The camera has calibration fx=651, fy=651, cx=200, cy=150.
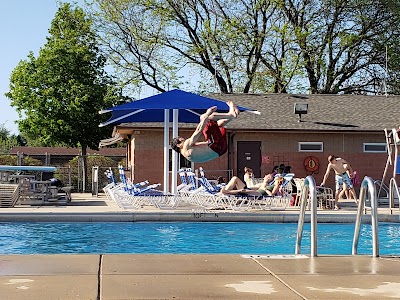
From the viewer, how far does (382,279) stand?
6062mm

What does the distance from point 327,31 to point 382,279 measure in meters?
30.8

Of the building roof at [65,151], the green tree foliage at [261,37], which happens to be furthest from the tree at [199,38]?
the building roof at [65,151]

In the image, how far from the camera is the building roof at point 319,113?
23062 millimetres

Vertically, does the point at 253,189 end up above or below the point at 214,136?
below

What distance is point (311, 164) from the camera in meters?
23.2

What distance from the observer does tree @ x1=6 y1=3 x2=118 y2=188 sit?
29.8 meters

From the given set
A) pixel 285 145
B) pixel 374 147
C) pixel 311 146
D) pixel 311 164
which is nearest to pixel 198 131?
pixel 285 145

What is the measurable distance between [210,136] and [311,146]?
1411 centimetres

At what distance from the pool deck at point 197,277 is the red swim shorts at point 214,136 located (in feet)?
9.27


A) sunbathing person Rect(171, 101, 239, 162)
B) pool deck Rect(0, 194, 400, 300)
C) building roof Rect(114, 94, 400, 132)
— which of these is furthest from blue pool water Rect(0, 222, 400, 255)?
building roof Rect(114, 94, 400, 132)

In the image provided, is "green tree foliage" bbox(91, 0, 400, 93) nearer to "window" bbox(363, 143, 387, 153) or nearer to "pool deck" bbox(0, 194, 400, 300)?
"window" bbox(363, 143, 387, 153)

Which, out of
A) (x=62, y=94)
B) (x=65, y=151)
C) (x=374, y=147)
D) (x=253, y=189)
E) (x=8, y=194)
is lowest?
(x=8, y=194)

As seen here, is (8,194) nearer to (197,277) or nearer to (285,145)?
(285,145)

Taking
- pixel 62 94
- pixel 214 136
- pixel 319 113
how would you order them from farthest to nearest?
pixel 62 94 < pixel 319 113 < pixel 214 136
